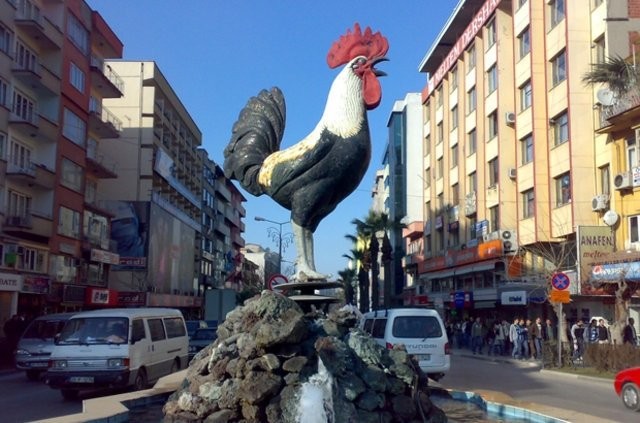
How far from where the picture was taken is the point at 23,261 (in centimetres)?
3169

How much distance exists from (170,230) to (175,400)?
5038 cm

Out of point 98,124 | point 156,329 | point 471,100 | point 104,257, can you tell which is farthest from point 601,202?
point 98,124

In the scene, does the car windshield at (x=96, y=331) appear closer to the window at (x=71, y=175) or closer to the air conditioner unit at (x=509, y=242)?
the window at (x=71, y=175)

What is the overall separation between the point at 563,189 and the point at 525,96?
689 centimetres

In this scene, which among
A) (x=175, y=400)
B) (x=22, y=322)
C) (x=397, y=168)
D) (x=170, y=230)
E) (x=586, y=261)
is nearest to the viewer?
(x=175, y=400)

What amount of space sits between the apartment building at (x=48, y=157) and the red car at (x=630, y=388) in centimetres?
2348

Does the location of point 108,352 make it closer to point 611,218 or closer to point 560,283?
point 560,283

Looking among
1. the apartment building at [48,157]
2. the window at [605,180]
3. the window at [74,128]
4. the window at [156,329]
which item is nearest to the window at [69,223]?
the apartment building at [48,157]

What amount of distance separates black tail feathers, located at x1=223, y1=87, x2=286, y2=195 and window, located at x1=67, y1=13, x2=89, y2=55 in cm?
3168

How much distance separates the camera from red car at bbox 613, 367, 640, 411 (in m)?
13.2

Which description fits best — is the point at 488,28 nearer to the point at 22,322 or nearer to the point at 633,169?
the point at 633,169

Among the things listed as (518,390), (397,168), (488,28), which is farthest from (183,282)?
(518,390)

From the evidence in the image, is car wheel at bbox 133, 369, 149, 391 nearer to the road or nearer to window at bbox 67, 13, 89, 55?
the road

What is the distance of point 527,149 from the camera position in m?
36.6
